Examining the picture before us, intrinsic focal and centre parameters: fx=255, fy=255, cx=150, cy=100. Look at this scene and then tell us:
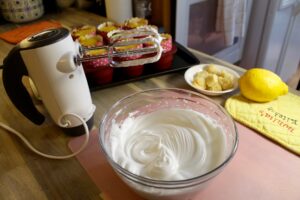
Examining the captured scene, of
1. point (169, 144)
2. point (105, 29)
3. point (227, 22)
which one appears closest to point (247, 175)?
point (169, 144)

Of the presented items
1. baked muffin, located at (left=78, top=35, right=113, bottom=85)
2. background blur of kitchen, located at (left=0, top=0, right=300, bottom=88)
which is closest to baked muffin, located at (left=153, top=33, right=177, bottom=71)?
baked muffin, located at (left=78, top=35, right=113, bottom=85)

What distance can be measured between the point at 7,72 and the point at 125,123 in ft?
0.77

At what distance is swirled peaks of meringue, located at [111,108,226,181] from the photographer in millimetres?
388

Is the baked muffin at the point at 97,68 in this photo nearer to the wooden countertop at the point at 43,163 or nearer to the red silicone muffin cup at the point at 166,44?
the wooden countertop at the point at 43,163

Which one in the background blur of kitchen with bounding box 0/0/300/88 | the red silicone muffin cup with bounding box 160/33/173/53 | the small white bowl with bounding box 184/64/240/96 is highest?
the red silicone muffin cup with bounding box 160/33/173/53

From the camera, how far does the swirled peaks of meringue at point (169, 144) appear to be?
0.39 meters

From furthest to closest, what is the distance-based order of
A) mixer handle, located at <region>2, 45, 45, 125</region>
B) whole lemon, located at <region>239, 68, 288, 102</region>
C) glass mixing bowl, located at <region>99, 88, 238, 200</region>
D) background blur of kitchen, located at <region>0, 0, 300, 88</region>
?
background blur of kitchen, located at <region>0, 0, 300, 88</region>
whole lemon, located at <region>239, 68, 288, 102</region>
mixer handle, located at <region>2, 45, 45, 125</region>
glass mixing bowl, located at <region>99, 88, 238, 200</region>

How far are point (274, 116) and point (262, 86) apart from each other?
72 millimetres

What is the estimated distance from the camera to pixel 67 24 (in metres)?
1.22

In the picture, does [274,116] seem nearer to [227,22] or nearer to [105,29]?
[105,29]

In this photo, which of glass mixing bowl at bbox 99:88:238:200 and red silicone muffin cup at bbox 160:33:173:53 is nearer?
glass mixing bowl at bbox 99:88:238:200

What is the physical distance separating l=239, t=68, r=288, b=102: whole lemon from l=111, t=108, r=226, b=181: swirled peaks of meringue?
17cm

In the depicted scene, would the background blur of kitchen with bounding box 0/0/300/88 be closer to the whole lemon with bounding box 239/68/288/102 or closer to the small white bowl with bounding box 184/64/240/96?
the small white bowl with bounding box 184/64/240/96

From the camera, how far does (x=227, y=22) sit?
1.38 m
